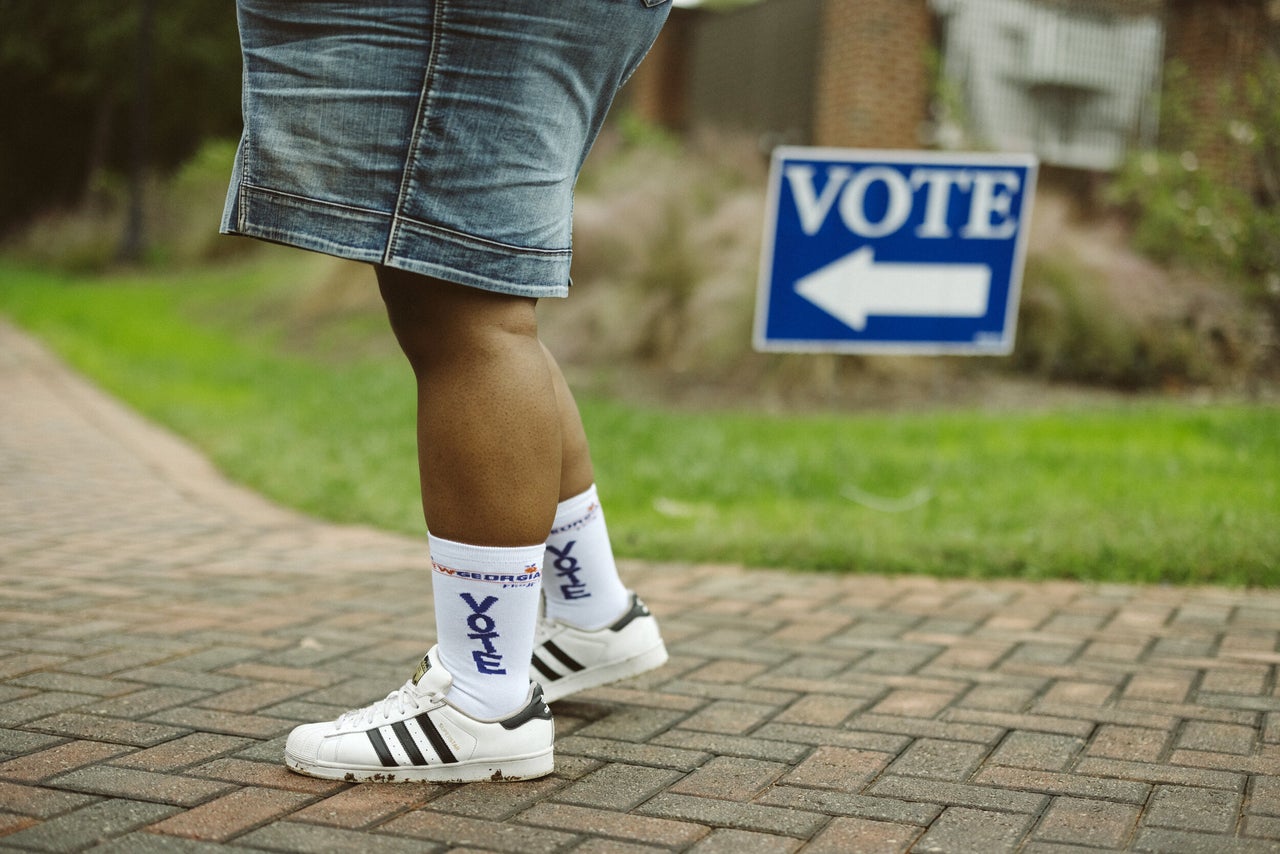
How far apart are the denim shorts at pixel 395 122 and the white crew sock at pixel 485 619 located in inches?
15.4

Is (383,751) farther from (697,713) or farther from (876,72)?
(876,72)

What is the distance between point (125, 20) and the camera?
32.6ft

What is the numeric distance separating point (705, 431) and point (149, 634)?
12.3 feet

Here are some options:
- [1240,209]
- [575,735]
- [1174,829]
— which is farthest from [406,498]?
[1240,209]

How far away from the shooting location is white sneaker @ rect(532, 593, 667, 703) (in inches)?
85.8

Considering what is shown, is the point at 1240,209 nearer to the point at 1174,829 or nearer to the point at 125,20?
the point at 1174,829

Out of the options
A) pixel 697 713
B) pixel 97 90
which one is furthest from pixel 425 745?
pixel 97 90

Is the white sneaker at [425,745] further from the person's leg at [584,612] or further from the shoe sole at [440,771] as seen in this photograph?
the person's leg at [584,612]

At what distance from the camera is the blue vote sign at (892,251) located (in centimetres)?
436

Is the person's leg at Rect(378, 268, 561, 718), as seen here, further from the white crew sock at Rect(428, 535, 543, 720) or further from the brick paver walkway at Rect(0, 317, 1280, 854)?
the brick paver walkway at Rect(0, 317, 1280, 854)

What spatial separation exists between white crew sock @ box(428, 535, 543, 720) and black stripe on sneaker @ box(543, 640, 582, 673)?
308mm

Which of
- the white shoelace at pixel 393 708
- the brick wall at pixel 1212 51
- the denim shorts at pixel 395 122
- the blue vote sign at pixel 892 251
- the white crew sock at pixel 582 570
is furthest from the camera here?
the brick wall at pixel 1212 51

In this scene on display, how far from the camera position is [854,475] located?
498 cm

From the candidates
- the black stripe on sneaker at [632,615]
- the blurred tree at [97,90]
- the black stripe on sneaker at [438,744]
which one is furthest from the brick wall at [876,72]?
the black stripe on sneaker at [438,744]
